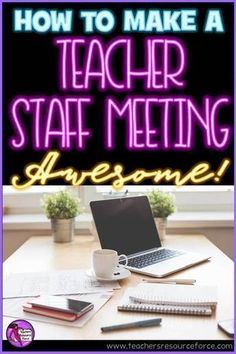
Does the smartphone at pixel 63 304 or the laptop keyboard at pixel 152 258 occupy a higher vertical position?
the smartphone at pixel 63 304

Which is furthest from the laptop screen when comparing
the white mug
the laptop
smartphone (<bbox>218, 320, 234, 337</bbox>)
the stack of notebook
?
smartphone (<bbox>218, 320, 234, 337</bbox>)

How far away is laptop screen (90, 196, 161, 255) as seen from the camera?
1428 mm

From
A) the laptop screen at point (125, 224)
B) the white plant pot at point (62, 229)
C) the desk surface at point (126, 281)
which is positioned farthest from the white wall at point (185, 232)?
the laptop screen at point (125, 224)

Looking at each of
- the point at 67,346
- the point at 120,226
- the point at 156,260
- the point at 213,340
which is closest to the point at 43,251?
the point at 120,226

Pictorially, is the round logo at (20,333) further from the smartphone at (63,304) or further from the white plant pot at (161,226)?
the white plant pot at (161,226)

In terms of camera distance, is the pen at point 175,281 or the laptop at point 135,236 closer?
the pen at point 175,281

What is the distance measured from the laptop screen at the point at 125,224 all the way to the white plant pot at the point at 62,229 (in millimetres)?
289

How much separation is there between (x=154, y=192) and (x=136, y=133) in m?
0.28

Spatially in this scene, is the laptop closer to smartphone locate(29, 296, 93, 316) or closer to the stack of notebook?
the stack of notebook

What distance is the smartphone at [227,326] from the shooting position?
2.81 feet

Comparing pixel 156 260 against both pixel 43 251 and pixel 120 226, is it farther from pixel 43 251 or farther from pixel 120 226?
pixel 43 251

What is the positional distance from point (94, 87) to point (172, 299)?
119 centimetres

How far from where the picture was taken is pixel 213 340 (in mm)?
852

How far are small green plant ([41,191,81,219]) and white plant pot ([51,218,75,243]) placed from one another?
0.02 m
